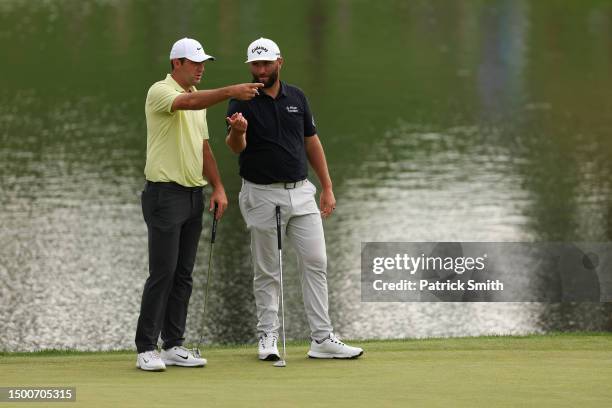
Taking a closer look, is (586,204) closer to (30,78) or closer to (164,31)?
(30,78)

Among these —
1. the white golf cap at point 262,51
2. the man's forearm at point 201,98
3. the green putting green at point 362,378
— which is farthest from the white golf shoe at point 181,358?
the white golf cap at point 262,51

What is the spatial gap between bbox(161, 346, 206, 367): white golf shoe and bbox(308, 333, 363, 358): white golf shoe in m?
0.80

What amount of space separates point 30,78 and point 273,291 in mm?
39538

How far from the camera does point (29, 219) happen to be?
86.6ft

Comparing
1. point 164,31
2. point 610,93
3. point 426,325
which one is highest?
point 164,31

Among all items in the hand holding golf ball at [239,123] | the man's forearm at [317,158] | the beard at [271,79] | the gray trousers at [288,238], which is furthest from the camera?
the man's forearm at [317,158]

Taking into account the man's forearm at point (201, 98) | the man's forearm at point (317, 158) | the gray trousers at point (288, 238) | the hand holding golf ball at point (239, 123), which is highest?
the man's forearm at point (201, 98)

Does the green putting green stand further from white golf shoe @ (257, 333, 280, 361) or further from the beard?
the beard

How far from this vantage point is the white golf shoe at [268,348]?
899 centimetres

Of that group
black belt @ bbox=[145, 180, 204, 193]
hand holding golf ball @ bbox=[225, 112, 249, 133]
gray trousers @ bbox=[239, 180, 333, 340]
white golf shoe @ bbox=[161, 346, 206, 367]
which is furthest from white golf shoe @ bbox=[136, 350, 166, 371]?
hand holding golf ball @ bbox=[225, 112, 249, 133]

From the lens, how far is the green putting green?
24.3 feet

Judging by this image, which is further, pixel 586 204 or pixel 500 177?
pixel 500 177

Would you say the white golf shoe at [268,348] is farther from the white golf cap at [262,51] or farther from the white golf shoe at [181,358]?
the white golf cap at [262,51]

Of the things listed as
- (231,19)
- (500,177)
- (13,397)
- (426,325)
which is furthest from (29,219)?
(231,19)
